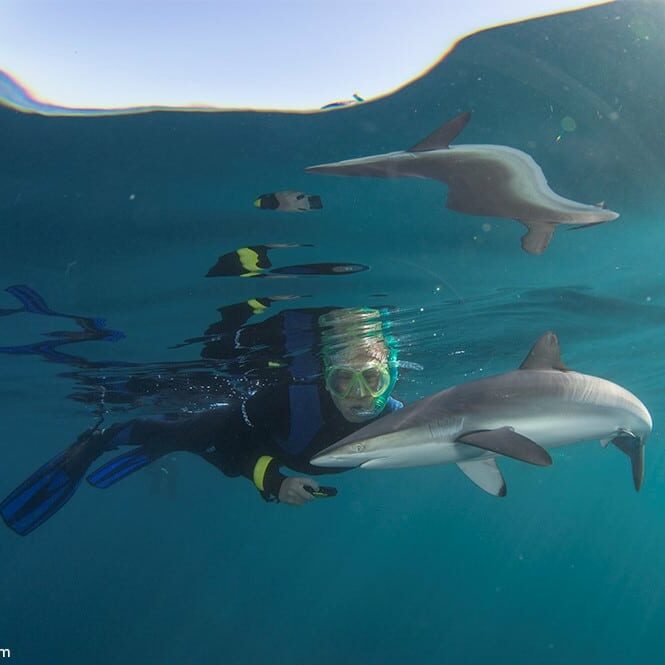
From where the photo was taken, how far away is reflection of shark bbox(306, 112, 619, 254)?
6090mm

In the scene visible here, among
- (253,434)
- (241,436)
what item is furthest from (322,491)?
(241,436)

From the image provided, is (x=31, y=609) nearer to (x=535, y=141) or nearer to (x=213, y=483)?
(x=213, y=483)

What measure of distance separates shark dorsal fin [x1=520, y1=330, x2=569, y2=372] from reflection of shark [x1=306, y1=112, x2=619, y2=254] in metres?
2.14

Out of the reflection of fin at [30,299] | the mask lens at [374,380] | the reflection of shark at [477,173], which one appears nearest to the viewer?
the reflection of shark at [477,173]

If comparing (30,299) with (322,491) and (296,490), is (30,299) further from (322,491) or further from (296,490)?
(322,491)

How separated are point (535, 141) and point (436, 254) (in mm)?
3236

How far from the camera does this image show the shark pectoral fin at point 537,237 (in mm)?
8305

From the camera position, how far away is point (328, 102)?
539cm

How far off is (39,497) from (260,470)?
434 centimetres

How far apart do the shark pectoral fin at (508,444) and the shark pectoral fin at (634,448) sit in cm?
257

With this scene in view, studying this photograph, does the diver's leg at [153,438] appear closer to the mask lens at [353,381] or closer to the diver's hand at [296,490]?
the mask lens at [353,381]

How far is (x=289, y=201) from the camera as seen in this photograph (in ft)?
23.6

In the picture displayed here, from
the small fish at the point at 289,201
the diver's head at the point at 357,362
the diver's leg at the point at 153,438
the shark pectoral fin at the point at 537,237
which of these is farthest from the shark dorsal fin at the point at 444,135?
the diver's leg at the point at 153,438

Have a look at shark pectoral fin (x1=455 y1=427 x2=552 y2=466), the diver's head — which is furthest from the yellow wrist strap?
shark pectoral fin (x1=455 y1=427 x2=552 y2=466)
